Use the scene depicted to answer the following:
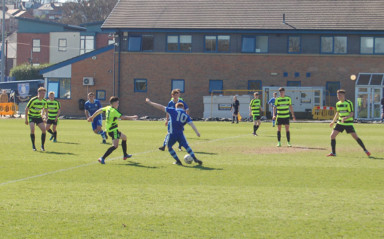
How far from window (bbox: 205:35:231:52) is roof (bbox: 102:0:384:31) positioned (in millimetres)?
965

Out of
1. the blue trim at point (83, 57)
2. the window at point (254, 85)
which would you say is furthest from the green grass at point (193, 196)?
the blue trim at point (83, 57)

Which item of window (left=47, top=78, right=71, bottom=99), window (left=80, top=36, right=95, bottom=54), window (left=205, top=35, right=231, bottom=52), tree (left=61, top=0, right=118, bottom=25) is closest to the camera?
window (left=205, top=35, right=231, bottom=52)

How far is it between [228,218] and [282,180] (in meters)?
3.94

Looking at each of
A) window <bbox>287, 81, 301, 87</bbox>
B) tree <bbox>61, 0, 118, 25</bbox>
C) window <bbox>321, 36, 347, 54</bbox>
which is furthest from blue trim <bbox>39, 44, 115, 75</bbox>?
tree <bbox>61, 0, 118, 25</bbox>

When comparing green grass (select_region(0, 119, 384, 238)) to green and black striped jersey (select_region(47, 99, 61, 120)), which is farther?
green and black striped jersey (select_region(47, 99, 61, 120))

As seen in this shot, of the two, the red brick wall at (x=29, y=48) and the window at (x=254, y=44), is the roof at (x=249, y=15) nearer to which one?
the window at (x=254, y=44)

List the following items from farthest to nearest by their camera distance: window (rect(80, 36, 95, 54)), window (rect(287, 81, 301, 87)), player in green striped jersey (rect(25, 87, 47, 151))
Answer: window (rect(80, 36, 95, 54)) < window (rect(287, 81, 301, 87)) < player in green striped jersey (rect(25, 87, 47, 151))

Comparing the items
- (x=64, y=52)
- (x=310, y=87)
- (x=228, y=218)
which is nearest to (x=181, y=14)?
(x=310, y=87)

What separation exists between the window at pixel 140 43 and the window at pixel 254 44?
24.3 feet

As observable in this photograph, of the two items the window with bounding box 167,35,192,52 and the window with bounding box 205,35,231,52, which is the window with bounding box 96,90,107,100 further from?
the window with bounding box 205,35,231,52

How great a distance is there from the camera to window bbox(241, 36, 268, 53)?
4784 cm

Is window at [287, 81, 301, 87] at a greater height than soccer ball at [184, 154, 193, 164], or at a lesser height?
greater

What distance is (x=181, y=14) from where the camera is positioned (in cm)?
4991

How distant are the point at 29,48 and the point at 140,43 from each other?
125 ft
